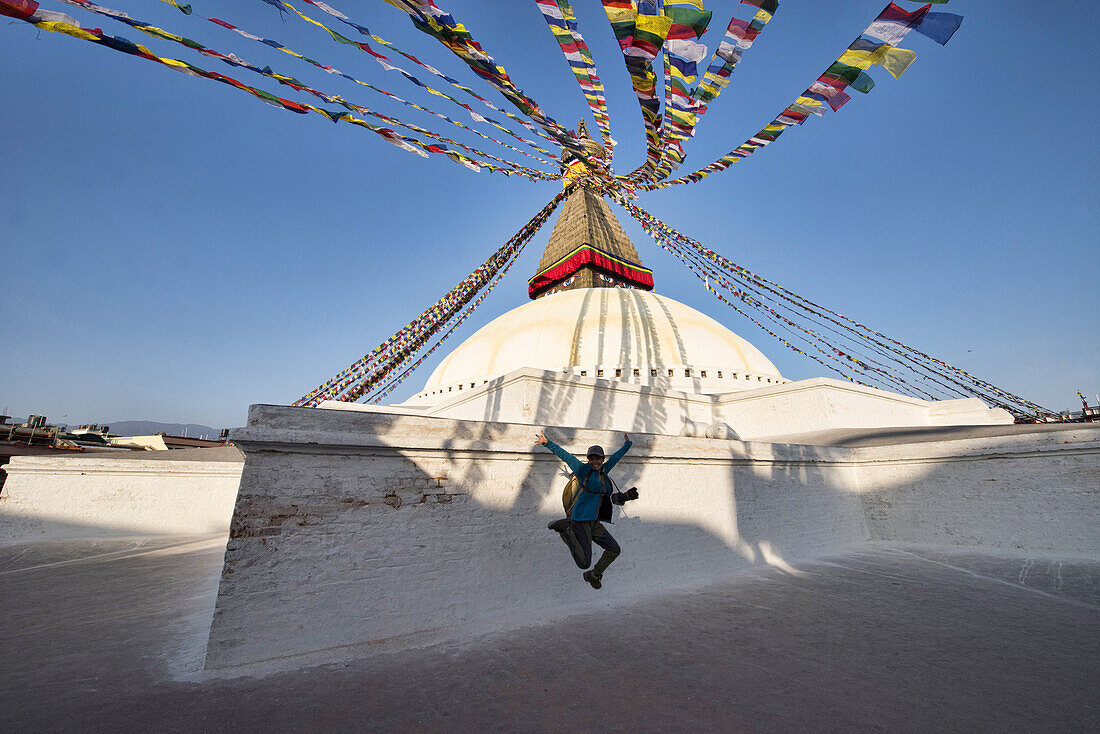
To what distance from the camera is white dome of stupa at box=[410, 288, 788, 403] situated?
14609mm

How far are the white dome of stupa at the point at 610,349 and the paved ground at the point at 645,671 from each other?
9.79 metres

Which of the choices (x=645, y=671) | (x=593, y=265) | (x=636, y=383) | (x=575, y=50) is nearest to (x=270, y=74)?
(x=575, y=50)

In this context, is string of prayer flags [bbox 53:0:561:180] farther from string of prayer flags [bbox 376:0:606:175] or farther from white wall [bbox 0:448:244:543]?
white wall [bbox 0:448:244:543]

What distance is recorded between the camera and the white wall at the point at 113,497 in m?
9.13

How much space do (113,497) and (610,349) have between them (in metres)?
12.3

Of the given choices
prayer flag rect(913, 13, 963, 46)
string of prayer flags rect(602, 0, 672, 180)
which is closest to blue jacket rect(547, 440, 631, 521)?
string of prayer flags rect(602, 0, 672, 180)

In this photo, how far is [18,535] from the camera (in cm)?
902

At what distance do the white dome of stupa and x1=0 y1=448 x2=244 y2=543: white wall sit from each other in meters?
6.59

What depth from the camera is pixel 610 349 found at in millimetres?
14867

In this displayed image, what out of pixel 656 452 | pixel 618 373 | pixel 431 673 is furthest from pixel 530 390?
pixel 431 673

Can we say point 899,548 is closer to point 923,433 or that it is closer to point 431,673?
point 923,433

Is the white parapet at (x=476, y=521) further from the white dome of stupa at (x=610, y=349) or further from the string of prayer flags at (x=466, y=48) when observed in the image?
the white dome of stupa at (x=610, y=349)

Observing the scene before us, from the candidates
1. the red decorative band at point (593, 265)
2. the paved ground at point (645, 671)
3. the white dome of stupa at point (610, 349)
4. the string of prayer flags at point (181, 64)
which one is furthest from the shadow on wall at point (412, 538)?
the red decorative band at point (593, 265)

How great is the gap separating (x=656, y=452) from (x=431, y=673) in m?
3.46
